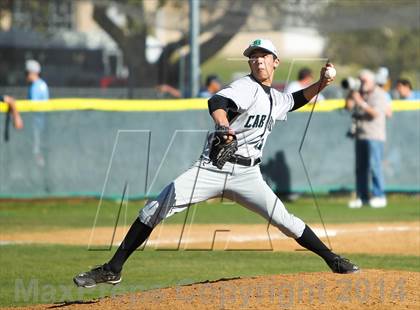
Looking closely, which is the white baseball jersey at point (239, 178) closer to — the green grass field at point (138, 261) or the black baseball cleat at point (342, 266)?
the black baseball cleat at point (342, 266)

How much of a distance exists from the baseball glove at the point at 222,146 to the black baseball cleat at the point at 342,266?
1.30 meters

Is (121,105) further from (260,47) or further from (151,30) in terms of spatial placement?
(260,47)

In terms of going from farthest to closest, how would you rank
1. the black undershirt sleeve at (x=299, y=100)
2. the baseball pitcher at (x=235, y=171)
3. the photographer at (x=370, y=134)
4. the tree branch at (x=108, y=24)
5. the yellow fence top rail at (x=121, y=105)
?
the tree branch at (x=108, y=24)
the yellow fence top rail at (x=121, y=105)
the photographer at (x=370, y=134)
the black undershirt sleeve at (x=299, y=100)
the baseball pitcher at (x=235, y=171)

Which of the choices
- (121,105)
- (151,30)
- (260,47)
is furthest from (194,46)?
(260,47)

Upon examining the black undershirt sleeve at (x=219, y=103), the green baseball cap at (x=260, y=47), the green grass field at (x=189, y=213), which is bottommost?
the green grass field at (x=189, y=213)

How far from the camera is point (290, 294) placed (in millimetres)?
7340

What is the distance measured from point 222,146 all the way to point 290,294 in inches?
47.4

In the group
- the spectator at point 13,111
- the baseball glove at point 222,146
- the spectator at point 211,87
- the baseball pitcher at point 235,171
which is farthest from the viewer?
the spectator at point 211,87

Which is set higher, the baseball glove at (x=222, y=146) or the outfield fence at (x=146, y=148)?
the baseball glove at (x=222, y=146)

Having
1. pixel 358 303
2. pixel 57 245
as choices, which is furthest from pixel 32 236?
pixel 358 303

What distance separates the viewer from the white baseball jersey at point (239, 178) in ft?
25.1

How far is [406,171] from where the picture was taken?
17531 millimetres

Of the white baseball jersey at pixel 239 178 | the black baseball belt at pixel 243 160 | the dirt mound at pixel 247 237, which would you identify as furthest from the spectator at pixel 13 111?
the black baseball belt at pixel 243 160

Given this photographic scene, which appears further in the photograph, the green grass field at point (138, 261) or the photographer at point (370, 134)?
the photographer at point (370, 134)
